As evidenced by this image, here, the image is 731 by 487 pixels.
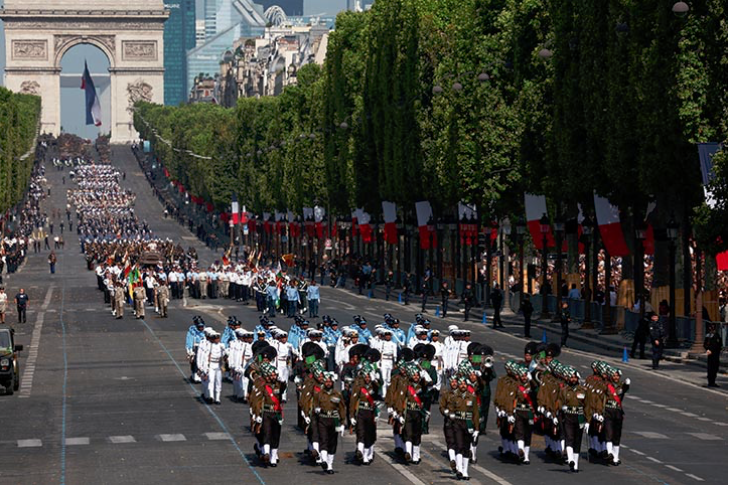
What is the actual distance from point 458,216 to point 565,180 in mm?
24722

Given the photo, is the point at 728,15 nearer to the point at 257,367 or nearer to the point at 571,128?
the point at 571,128

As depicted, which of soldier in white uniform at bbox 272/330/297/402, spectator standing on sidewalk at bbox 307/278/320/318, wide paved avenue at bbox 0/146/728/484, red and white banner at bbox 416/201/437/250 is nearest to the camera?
wide paved avenue at bbox 0/146/728/484

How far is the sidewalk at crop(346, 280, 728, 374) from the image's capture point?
5759 centimetres

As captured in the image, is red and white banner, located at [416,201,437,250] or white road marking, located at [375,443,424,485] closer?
white road marking, located at [375,443,424,485]

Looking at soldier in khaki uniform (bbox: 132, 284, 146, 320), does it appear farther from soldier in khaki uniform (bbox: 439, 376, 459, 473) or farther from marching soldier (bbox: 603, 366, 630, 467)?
soldier in khaki uniform (bbox: 439, 376, 459, 473)

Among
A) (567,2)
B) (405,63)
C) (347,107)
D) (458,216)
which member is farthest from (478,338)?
(347,107)

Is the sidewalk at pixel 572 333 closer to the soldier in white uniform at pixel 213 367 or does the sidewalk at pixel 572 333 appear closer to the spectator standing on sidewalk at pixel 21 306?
the soldier in white uniform at pixel 213 367

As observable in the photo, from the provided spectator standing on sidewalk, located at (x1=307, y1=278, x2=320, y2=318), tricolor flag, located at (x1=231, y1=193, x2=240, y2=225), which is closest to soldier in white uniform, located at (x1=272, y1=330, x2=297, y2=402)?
spectator standing on sidewalk, located at (x1=307, y1=278, x2=320, y2=318)

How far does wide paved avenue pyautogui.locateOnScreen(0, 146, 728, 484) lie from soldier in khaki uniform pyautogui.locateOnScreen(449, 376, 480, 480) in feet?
1.00

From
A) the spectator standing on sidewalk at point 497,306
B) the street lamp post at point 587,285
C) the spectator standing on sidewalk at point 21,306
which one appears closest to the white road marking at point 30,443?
the street lamp post at point 587,285

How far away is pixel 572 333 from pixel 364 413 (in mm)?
36135

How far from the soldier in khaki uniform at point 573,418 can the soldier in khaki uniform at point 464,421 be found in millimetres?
1538

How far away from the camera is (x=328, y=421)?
3322 centimetres

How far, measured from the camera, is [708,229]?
5244 centimetres
